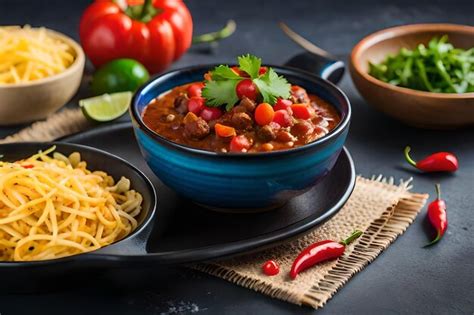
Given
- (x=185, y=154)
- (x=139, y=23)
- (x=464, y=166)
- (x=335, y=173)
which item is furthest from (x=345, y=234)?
(x=139, y=23)

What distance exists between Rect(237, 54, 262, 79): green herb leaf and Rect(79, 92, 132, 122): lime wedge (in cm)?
137

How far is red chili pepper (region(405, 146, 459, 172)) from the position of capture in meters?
5.10

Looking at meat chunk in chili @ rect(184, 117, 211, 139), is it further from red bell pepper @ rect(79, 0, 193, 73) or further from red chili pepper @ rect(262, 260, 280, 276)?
red bell pepper @ rect(79, 0, 193, 73)

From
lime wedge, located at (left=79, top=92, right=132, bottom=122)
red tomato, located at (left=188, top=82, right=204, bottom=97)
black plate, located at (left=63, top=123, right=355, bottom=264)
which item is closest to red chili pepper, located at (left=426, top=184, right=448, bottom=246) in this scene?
black plate, located at (left=63, top=123, right=355, bottom=264)

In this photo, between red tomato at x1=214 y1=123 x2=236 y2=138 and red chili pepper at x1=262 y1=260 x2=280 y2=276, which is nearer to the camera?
red chili pepper at x1=262 y1=260 x2=280 y2=276

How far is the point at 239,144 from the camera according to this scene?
161 inches

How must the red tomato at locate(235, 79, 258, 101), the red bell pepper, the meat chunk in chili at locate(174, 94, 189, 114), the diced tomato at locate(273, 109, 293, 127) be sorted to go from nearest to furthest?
the diced tomato at locate(273, 109, 293, 127) → the red tomato at locate(235, 79, 258, 101) → the meat chunk in chili at locate(174, 94, 189, 114) → the red bell pepper

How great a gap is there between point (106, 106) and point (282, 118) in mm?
1817

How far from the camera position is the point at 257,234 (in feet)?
13.8

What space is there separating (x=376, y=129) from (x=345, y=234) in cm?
155

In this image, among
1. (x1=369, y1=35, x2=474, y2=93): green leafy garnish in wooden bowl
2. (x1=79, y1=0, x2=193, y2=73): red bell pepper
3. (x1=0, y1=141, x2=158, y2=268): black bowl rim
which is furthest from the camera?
(x1=79, y1=0, x2=193, y2=73): red bell pepper

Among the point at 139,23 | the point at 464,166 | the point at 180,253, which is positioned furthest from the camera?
the point at 139,23

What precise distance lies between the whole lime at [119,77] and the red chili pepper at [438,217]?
7.34 ft

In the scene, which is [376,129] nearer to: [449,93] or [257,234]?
[449,93]
